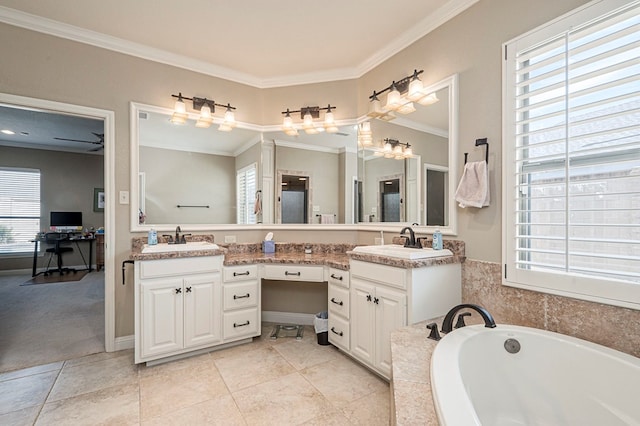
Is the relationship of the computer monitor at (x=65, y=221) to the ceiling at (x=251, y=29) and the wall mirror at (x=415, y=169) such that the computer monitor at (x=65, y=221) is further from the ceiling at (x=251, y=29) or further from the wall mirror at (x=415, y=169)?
the wall mirror at (x=415, y=169)

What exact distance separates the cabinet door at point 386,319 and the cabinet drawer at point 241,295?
121 centimetres

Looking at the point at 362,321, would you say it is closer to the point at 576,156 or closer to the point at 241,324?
the point at 241,324

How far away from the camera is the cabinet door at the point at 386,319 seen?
1941mm

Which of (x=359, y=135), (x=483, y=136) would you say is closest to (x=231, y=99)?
(x=359, y=135)

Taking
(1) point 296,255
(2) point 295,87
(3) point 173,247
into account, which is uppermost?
(2) point 295,87

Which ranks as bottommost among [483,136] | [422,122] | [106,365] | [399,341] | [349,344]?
[106,365]

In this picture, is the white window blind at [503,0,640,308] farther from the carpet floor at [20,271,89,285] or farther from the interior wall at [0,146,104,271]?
the interior wall at [0,146,104,271]

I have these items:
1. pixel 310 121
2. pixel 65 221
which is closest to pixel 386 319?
pixel 310 121

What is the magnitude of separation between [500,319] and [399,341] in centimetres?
78

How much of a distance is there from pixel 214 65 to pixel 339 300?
269cm

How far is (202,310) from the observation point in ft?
8.22

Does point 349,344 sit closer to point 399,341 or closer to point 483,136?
point 399,341

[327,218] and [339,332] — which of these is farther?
[327,218]

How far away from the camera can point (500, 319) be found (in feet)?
6.04
